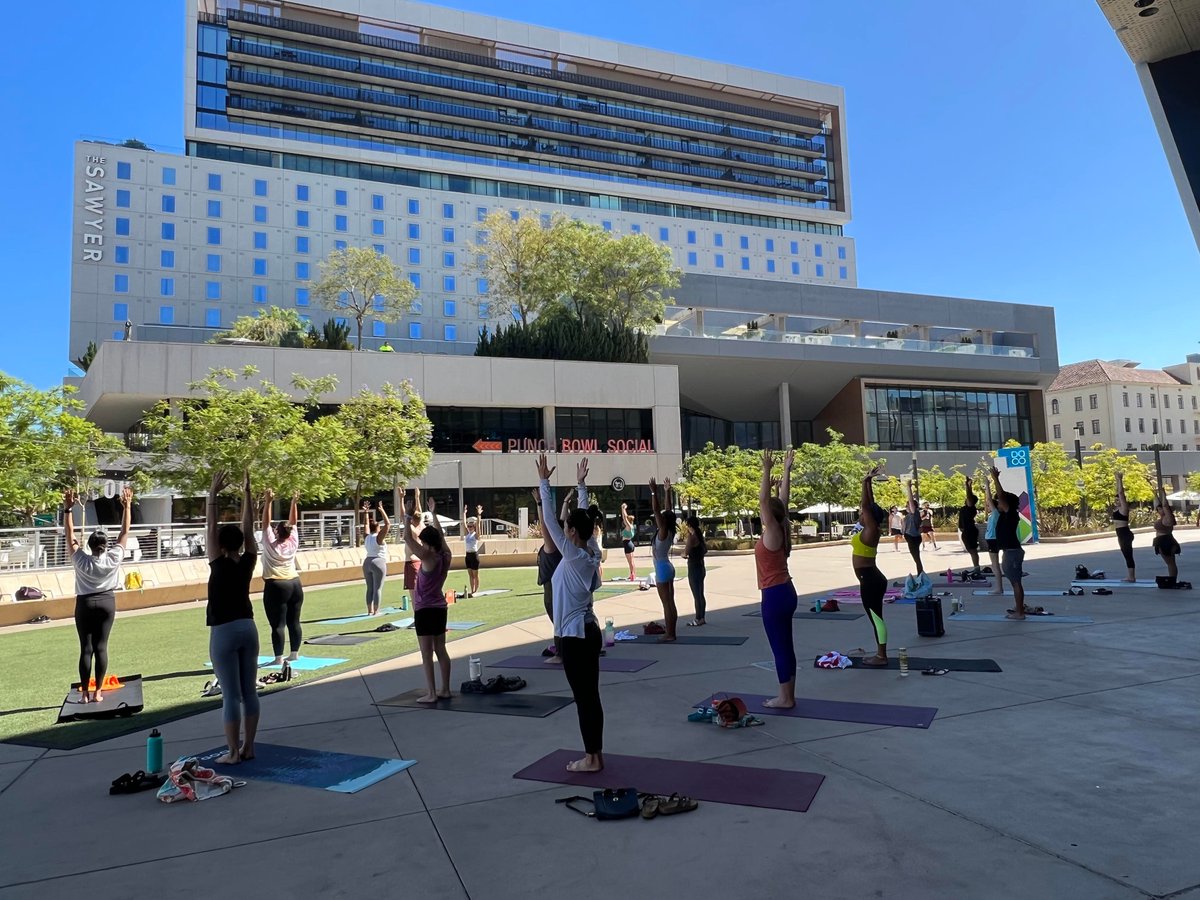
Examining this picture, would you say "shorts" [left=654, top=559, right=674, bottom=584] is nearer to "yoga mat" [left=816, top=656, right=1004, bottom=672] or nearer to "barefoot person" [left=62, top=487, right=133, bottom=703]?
"yoga mat" [left=816, top=656, right=1004, bottom=672]

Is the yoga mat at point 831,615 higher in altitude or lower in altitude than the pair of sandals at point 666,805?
lower

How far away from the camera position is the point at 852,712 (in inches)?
261

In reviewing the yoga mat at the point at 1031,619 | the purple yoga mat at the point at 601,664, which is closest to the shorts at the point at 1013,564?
the yoga mat at the point at 1031,619

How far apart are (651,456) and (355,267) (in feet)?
91.9

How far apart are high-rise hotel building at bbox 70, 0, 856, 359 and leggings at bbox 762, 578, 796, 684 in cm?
4658

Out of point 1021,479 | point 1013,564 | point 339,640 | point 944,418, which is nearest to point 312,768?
point 339,640

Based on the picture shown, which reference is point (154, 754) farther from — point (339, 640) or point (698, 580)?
point (698, 580)

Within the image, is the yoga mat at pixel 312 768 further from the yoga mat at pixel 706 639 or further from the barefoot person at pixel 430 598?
the yoga mat at pixel 706 639

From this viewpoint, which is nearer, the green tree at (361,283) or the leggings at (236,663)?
the leggings at (236,663)

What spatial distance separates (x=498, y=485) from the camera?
45.0 meters

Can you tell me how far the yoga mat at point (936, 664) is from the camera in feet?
26.7

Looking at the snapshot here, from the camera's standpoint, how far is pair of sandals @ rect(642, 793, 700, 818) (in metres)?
4.48

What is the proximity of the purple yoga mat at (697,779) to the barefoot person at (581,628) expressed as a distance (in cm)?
14

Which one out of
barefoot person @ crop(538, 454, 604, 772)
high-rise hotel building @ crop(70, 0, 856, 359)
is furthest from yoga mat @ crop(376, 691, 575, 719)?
high-rise hotel building @ crop(70, 0, 856, 359)
